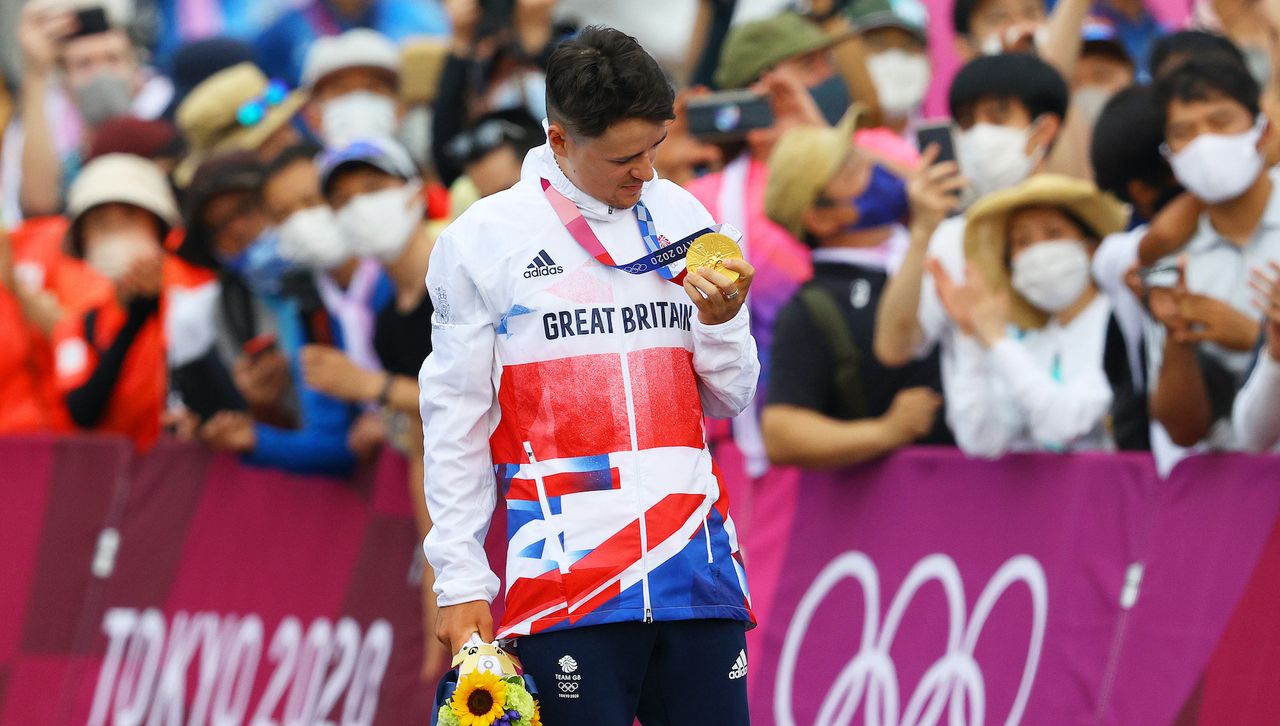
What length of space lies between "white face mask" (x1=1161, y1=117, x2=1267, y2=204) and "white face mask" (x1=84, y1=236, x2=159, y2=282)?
5417mm

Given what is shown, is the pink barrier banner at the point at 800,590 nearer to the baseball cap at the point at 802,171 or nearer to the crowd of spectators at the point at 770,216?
the crowd of spectators at the point at 770,216

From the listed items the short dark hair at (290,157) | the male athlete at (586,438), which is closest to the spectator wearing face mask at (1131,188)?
the male athlete at (586,438)

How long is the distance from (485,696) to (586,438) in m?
0.63

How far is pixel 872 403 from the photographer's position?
6918mm

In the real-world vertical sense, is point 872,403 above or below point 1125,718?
above

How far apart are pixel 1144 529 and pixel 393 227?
10.8 ft

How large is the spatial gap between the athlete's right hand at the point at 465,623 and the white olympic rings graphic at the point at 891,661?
2.27m

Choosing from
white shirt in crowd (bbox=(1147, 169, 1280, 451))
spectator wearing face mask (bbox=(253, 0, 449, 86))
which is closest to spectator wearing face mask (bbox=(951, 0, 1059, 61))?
white shirt in crowd (bbox=(1147, 169, 1280, 451))

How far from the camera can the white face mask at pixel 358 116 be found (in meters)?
9.62

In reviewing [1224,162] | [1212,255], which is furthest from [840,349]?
[1224,162]

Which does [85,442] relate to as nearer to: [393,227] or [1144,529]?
[393,227]

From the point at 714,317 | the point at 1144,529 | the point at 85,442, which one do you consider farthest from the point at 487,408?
the point at 85,442

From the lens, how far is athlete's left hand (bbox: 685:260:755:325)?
432 centimetres

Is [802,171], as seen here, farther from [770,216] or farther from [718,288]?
[718,288]
